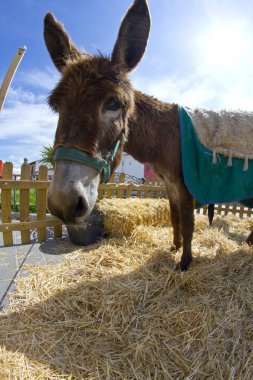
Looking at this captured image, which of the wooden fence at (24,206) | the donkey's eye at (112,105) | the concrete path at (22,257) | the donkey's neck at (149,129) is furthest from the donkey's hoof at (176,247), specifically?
the donkey's eye at (112,105)

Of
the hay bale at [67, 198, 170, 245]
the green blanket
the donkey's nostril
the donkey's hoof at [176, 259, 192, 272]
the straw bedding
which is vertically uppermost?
the green blanket

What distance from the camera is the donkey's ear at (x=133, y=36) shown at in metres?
2.12

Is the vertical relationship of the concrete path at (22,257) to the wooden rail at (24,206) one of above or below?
below

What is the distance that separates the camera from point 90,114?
1.78m

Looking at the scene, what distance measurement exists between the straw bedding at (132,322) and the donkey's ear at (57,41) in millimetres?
2114

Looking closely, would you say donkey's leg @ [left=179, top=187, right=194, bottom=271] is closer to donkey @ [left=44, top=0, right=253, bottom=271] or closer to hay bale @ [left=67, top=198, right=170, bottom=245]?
donkey @ [left=44, top=0, right=253, bottom=271]

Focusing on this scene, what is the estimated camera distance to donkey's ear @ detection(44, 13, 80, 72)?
2.34m

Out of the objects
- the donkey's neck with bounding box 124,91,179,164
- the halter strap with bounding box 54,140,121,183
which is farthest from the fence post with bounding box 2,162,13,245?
the halter strap with bounding box 54,140,121,183

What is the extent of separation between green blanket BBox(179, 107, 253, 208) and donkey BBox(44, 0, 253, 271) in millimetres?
444

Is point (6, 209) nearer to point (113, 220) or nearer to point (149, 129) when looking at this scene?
point (113, 220)

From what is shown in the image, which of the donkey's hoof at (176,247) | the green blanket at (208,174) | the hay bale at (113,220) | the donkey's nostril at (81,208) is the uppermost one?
the green blanket at (208,174)

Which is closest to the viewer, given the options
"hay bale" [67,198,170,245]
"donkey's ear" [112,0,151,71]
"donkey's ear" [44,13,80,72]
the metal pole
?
"donkey's ear" [112,0,151,71]

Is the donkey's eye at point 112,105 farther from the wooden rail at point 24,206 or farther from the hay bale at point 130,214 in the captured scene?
the wooden rail at point 24,206

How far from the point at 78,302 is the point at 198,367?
1.12 meters
